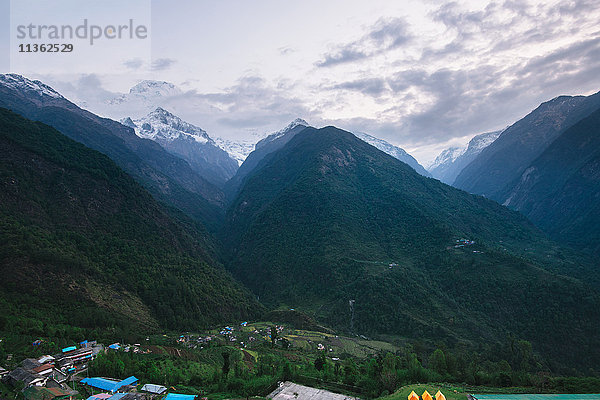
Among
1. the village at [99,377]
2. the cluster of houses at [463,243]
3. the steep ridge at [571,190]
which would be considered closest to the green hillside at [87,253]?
the village at [99,377]

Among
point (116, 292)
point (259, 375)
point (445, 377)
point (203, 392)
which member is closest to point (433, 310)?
point (445, 377)

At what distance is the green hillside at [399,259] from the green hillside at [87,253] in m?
25.5

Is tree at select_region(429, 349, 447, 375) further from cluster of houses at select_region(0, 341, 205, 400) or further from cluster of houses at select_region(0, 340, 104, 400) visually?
cluster of houses at select_region(0, 340, 104, 400)

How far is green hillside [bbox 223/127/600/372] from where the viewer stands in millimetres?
75688

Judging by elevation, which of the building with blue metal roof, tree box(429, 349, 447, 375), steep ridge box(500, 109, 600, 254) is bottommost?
tree box(429, 349, 447, 375)

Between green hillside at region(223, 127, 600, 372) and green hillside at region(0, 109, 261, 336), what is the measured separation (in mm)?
25505

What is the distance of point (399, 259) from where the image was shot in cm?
11006

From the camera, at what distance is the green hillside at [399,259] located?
75.7 m

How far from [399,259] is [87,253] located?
89657 mm

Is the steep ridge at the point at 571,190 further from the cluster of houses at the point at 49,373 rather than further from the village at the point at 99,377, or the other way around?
the cluster of houses at the point at 49,373

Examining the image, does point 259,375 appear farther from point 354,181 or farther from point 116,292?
point 354,181

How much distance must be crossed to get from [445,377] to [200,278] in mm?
66991

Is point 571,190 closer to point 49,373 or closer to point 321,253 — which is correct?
point 321,253

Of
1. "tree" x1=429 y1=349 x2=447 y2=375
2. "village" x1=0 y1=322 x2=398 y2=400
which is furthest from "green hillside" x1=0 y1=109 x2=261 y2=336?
"tree" x1=429 y1=349 x2=447 y2=375
